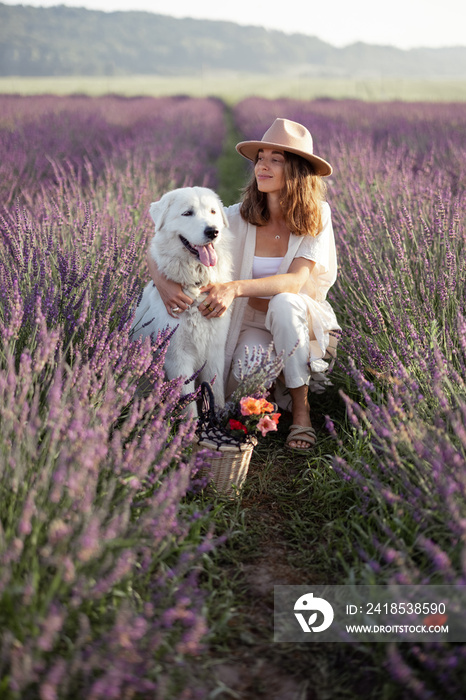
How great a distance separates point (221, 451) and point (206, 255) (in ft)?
3.11

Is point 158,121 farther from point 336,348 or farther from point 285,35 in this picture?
point 285,35

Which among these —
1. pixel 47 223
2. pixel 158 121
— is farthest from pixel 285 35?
pixel 47 223

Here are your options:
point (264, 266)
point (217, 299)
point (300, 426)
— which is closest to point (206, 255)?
point (217, 299)

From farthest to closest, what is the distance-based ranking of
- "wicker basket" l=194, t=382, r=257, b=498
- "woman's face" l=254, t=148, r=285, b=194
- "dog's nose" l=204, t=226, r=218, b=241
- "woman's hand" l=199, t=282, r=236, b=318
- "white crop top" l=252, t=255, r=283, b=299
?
"white crop top" l=252, t=255, r=283, b=299
"woman's face" l=254, t=148, r=285, b=194
"woman's hand" l=199, t=282, r=236, b=318
"dog's nose" l=204, t=226, r=218, b=241
"wicker basket" l=194, t=382, r=257, b=498

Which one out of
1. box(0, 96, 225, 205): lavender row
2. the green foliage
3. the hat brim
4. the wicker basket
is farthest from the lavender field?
the green foliage

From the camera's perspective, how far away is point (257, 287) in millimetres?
2746

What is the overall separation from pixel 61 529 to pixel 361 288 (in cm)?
236

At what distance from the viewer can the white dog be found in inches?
103

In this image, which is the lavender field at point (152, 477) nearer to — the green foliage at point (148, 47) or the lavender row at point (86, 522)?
the lavender row at point (86, 522)

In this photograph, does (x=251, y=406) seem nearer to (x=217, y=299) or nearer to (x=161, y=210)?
(x=217, y=299)

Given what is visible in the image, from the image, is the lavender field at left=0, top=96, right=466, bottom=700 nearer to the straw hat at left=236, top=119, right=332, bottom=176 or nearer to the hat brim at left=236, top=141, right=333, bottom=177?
the hat brim at left=236, top=141, right=333, bottom=177

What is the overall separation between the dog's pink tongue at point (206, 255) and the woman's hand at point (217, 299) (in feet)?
0.42

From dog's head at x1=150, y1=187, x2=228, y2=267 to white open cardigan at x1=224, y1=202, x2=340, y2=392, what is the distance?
286 millimetres

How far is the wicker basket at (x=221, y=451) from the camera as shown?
2.20 metres
